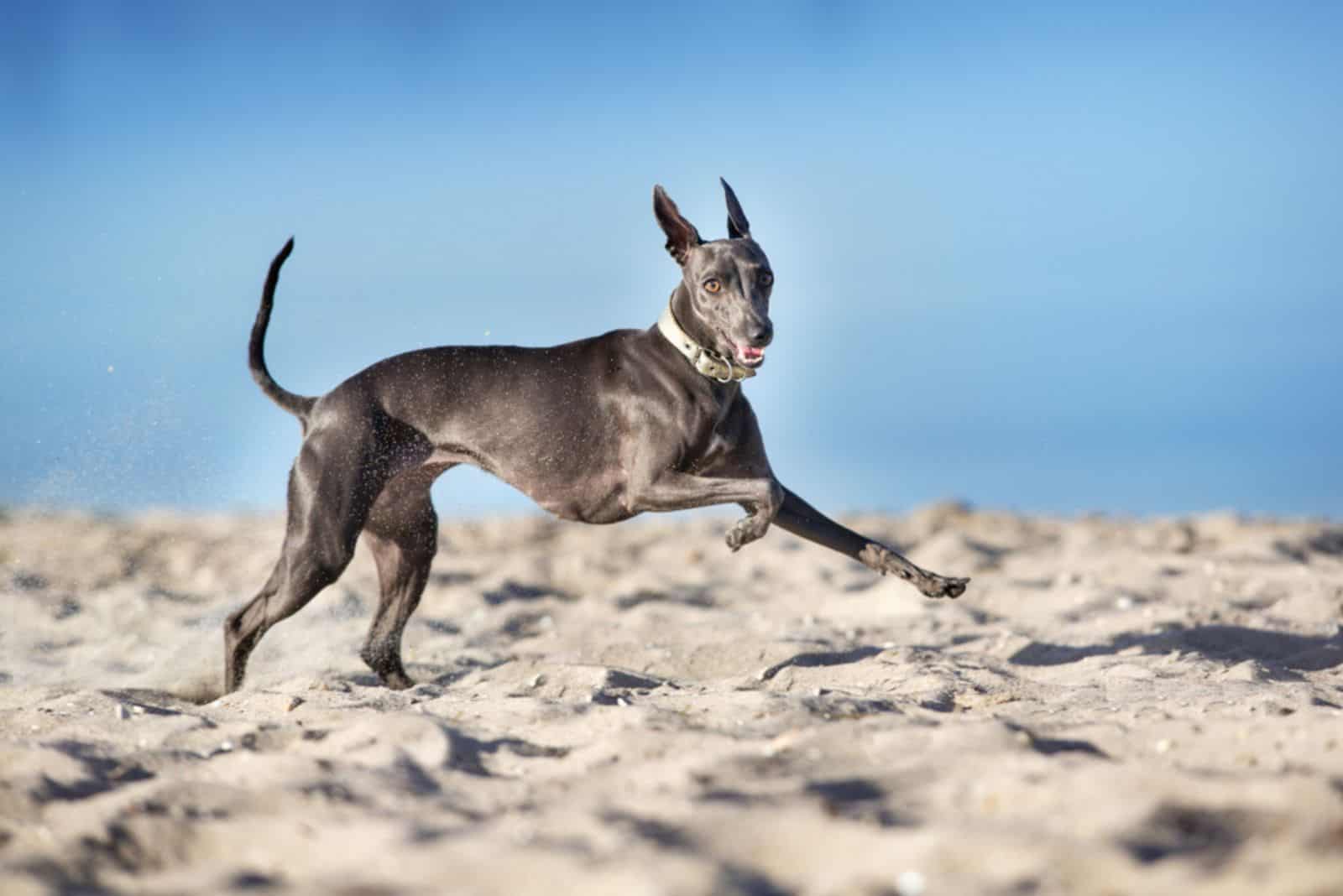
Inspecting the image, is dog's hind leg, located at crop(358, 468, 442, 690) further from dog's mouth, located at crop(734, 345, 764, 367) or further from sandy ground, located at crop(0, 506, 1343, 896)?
dog's mouth, located at crop(734, 345, 764, 367)

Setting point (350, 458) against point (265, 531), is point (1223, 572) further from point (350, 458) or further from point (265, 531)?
point (265, 531)

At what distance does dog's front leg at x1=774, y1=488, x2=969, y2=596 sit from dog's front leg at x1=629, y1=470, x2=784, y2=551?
148mm

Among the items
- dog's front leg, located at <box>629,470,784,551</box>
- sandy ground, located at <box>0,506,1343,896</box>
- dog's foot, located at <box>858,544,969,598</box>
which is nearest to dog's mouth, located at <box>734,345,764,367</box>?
dog's front leg, located at <box>629,470,784,551</box>

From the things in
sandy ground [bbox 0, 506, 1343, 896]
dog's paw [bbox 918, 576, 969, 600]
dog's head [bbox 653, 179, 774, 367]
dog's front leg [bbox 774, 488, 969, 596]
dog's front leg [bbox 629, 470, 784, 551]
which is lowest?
sandy ground [bbox 0, 506, 1343, 896]

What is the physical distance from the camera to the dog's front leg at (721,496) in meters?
5.11

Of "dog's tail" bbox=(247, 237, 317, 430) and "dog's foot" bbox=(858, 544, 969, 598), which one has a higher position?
"dog's tail" bbox=(247, 237, 317, 430)

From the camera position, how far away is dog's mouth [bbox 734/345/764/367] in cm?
509

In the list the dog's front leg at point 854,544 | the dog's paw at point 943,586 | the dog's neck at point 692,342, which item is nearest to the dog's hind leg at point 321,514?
the dog's neck at point 692,342

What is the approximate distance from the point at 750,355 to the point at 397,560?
198 centimetres

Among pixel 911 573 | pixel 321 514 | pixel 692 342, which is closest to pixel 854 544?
pixel 911 573

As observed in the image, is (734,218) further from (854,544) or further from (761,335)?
(854,544)

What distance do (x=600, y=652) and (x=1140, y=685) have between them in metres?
2.70

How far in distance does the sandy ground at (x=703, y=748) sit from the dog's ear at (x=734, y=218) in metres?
1.84

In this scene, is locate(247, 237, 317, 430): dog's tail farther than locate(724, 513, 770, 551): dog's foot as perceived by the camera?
Yes
